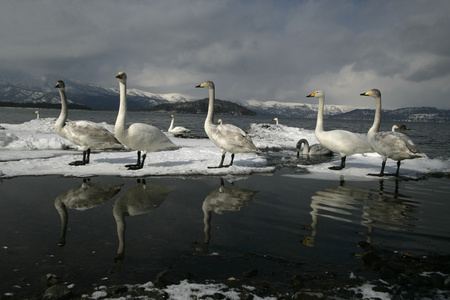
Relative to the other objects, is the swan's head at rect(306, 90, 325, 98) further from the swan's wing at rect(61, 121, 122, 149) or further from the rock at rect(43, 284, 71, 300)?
the rock at rect(43, 284, 71, 300)

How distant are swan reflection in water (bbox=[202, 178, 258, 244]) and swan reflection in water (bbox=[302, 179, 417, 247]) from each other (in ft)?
4.84

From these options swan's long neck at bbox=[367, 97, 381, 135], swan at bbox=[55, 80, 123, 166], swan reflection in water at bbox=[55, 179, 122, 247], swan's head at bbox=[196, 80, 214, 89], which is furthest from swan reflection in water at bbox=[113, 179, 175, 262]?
swan's long neck at bbox=[367, 97, 381, 135]

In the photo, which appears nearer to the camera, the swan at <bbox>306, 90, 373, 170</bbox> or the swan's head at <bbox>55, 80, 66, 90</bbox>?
the swan at <bbox>306, 90, 373, 170</bbox>

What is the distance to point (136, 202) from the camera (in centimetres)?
627

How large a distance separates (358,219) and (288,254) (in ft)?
7.44

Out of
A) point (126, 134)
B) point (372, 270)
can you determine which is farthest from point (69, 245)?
point (126, 134)

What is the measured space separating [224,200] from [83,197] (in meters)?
3.05

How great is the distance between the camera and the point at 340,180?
9.48 m

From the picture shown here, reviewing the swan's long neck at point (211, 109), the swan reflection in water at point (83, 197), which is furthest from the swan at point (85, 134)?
the swan's long neck at point (211, 109)

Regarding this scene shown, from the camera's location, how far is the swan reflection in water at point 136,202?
464 centimetres

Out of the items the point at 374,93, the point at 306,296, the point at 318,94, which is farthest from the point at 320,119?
the point at 306,296

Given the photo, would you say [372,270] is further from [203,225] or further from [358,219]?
[203,225]

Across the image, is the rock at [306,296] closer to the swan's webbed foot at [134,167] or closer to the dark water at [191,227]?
the dark water at [191,227]

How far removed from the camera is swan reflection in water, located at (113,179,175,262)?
4637 mm
